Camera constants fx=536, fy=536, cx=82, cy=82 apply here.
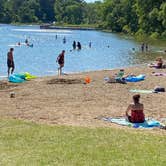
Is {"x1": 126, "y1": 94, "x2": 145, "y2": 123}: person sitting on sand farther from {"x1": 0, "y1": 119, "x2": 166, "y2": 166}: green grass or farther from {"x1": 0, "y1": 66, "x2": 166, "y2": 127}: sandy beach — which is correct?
{"x1": 0, "y1": 119, "x2": 166, "y2": 166}: green grass

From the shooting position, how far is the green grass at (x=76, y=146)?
9641 mm

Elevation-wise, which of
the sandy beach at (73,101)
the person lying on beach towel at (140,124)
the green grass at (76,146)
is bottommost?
the sandy beach at (73,101)

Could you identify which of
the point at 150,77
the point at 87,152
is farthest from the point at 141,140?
the point at 150,77

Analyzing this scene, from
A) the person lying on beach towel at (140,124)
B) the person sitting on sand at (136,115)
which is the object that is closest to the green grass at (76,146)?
the person lying on beach towel at (140,124)

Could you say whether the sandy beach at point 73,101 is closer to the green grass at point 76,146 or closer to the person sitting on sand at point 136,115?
the person sitting on sand at point 136,115

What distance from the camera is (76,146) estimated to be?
10.9 m

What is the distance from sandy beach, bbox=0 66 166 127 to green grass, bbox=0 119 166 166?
2.23 meters

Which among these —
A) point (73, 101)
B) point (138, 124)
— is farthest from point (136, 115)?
point (73, 101)

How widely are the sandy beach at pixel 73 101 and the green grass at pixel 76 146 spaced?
223cm

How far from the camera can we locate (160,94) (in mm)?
22922

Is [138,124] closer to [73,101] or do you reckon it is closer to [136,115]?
[136,115]

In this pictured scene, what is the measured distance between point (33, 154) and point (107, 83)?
56.0 ft

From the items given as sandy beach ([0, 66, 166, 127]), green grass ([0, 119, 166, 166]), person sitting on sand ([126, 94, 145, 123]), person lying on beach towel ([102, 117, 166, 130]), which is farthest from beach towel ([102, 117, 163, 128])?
green grass ([0, 119, 166, 166])

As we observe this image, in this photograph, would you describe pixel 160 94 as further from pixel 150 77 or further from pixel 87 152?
pixel 87 152
